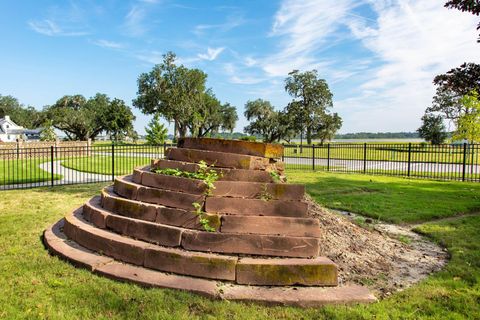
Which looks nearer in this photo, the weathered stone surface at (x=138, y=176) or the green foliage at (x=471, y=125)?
the weathered stone surface at (x=138, y=176)

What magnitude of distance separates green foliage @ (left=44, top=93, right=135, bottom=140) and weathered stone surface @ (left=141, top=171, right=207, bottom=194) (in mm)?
61328

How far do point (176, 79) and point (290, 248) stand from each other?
55.9m

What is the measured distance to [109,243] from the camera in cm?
466

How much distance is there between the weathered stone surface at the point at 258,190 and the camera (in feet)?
15.3

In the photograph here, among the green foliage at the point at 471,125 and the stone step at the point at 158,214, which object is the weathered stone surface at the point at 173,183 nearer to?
the stone step at the point at 158,214

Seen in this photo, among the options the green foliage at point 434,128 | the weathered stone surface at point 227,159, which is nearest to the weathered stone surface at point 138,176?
the weathered stone surface at point 227,159

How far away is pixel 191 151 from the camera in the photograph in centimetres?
564

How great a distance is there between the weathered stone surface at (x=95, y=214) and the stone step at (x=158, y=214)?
19cm

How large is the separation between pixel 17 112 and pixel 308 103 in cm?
9356

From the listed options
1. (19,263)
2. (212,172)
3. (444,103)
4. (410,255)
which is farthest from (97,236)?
(444,103)

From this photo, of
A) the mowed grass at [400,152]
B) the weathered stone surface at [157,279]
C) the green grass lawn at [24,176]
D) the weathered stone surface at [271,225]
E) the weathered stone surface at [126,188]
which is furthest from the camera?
the mowed grass at [400,152]

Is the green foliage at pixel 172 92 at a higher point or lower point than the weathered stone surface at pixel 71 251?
higher

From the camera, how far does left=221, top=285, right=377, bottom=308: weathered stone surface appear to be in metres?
3.57

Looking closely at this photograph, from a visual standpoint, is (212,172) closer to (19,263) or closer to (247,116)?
(19,263)
